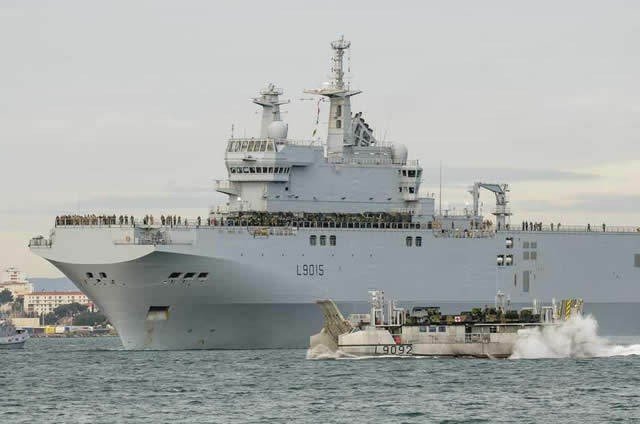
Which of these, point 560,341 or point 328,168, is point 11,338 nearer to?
point 328,168

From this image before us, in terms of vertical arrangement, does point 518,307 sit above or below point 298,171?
below

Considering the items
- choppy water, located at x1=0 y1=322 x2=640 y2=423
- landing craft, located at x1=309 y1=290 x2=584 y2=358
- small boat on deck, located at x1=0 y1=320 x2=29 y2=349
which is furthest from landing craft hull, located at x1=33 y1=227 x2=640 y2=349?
small boat on deck, located at x1=0 y1=320 x2=29 y2=349

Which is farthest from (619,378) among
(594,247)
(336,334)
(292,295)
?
(594,247)

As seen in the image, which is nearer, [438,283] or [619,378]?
[619,378]

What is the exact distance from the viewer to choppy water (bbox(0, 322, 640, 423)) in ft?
173

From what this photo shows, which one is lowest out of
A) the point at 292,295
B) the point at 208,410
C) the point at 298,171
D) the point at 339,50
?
the point at 208,410

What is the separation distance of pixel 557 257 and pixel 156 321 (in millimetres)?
24846

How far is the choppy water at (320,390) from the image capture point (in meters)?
52.8

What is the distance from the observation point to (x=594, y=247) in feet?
307

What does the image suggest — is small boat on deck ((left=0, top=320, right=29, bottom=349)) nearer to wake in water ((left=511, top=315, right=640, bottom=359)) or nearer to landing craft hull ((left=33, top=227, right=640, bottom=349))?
landing craft hull ((left=33, top=227, right=640, bottom=349))

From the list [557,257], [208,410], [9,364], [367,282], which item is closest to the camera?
[208,410]

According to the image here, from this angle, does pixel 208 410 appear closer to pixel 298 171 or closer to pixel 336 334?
pixel 336 334

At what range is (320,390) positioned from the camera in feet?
195

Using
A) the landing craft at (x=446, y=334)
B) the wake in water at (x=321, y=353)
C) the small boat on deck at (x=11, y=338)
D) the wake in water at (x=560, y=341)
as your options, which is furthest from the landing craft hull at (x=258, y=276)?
the small boat on deck at (x=11, y=338)
